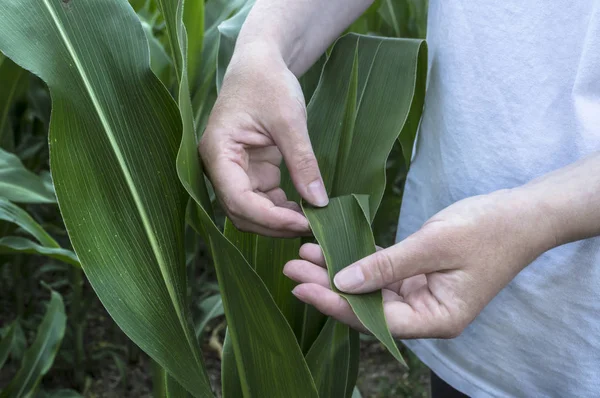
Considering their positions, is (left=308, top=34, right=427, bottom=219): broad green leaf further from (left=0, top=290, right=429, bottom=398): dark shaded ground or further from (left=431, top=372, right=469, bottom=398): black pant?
(left=0, top=290, right=429, bottom=398): dark shaded ground

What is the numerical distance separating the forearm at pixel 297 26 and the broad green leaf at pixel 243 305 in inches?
3.3

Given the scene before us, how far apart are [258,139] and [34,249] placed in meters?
0.45

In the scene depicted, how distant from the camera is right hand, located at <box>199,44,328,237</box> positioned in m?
0.55

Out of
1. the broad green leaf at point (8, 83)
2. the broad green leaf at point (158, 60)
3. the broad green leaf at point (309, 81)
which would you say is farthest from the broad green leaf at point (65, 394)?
Result: the broad green leaf at point (309, 81)

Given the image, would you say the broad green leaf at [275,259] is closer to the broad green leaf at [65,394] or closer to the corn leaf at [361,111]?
the corn leaf at [361,111]

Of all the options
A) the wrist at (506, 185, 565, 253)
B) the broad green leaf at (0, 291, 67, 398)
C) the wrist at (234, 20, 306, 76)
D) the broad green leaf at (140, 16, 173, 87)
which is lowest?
the broad green leaf at (0, 291, 67, 398)

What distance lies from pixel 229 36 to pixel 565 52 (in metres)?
0.36

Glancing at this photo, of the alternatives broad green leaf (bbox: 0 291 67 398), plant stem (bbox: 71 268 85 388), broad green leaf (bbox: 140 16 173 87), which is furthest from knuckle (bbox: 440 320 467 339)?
plant stem (bbox: 71 268 85 388)

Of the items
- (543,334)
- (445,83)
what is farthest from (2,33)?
(543,334)

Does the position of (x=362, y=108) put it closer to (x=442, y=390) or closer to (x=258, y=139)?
(x=258, y=139)

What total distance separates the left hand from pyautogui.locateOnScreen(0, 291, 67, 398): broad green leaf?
655mm

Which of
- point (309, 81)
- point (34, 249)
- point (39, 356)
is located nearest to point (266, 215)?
point (309, 81)

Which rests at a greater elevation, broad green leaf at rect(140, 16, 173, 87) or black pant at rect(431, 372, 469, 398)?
broad green leaf at rect(140, 16, 173, 87)

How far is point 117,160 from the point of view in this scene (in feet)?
1.85
